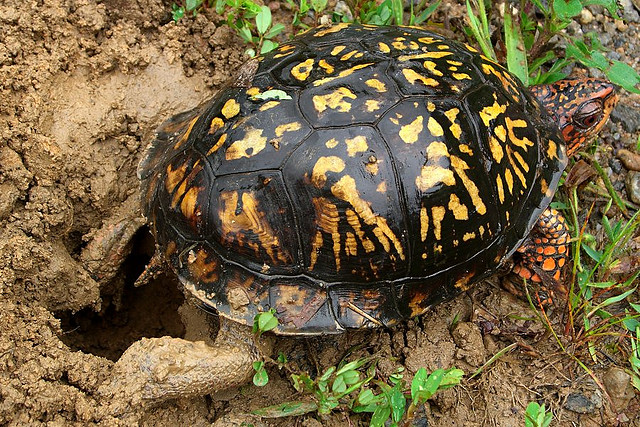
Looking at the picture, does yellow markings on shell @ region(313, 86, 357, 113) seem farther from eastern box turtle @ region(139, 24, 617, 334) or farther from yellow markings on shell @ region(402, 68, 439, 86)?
yellow markings on shell @ region(402, 68, 439, 86)

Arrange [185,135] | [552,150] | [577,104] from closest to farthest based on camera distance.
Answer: [185,135] < [552,150] < [577,104]

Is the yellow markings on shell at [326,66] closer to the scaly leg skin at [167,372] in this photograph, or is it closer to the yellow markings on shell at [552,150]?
the yellow markings on shell at [552,150]

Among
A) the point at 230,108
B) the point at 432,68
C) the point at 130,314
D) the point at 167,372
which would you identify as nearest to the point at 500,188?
the point at 432,68

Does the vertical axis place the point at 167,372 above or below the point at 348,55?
below

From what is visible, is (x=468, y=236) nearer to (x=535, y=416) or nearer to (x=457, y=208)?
(x=457, y=208)

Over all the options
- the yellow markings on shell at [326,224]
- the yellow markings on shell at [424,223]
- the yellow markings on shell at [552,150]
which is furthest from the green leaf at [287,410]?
the yellow markings on shell at [552,150]
